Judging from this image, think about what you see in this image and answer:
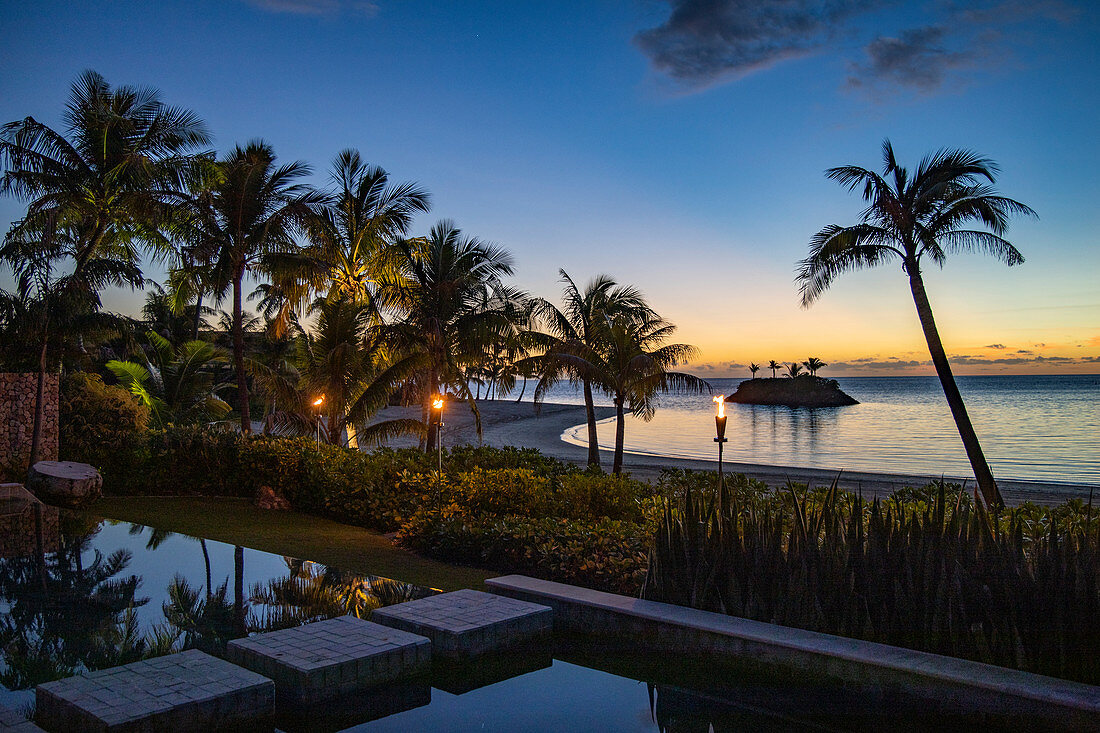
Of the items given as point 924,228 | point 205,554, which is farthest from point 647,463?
point 205,554

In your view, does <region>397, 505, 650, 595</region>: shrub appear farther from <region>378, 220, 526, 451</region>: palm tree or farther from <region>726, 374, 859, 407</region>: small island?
<region>726, 374, 859, 407</region>: small island

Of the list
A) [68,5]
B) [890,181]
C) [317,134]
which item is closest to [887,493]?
[890,181]

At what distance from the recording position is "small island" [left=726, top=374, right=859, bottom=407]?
8769cm

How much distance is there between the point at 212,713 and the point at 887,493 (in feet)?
54.5

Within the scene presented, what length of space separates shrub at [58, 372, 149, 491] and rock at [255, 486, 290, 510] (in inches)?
116

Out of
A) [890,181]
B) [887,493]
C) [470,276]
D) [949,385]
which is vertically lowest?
[887,493]

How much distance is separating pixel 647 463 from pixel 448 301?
453 inches

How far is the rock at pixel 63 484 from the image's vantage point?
11.4m

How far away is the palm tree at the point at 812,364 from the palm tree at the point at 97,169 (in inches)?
3453

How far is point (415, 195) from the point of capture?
62.7 ft

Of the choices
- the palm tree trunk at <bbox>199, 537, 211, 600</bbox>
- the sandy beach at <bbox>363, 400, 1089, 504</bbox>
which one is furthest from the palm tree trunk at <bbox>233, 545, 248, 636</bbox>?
the sandy beach at <bbox>363, 400, 1089, 504</bbox>

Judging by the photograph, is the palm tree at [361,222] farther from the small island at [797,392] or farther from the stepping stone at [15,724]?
the small island at [797,392]

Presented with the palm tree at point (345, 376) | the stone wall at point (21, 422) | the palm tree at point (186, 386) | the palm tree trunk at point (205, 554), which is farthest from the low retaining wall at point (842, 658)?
the palm tree at point (186, 386)

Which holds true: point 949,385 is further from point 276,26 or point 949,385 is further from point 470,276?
point 276,26
